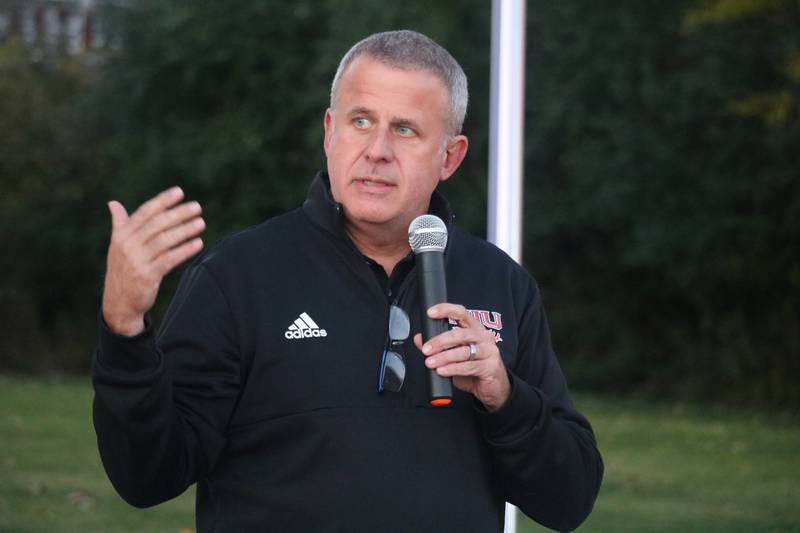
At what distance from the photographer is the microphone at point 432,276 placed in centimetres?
266

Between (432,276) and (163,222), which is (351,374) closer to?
(432,276)

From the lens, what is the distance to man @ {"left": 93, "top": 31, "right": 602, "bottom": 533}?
2729mm

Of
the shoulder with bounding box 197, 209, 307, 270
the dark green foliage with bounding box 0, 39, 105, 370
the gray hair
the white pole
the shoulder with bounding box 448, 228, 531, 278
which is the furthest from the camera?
the dark green foliage with bounding box 0, 39, 105, 370

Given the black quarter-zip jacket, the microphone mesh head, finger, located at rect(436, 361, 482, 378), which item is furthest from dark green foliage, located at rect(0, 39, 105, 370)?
finger, located at rect(436, 361, 482, 378)

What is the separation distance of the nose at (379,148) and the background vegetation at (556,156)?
1390 centimetres

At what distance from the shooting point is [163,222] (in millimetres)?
2467

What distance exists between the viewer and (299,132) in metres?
22.8

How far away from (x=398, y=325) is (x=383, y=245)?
253 mm

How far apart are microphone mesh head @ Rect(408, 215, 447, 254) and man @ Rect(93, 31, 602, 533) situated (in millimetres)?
106

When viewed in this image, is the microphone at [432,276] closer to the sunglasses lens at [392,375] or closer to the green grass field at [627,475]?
the sunglasses lens at [392,375]

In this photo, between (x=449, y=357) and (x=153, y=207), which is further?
(x=449, y=357)

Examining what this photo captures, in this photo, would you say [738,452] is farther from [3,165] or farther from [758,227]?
[3,165]

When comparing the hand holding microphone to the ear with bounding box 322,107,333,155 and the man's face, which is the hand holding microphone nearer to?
the man's face

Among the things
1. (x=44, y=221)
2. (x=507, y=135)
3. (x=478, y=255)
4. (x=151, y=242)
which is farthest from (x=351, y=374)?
(x=44, y=221)
